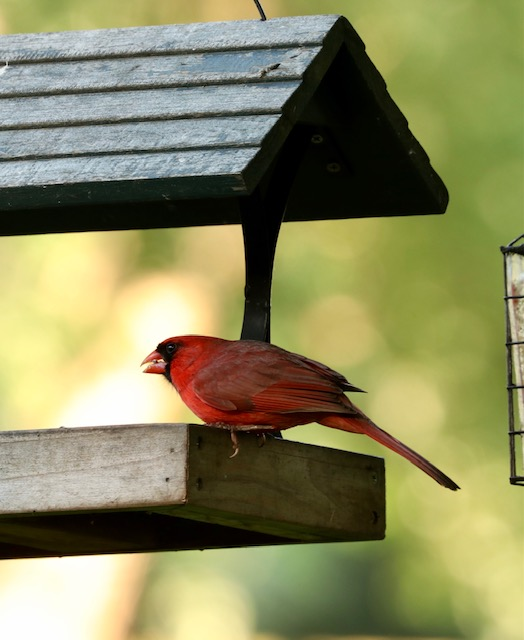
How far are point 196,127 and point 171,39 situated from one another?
527 millimetres

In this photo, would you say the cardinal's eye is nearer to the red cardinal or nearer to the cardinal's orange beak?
the cardinal's orange beak

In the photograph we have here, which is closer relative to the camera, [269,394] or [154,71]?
[269,394]

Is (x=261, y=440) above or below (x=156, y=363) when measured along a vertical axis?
below

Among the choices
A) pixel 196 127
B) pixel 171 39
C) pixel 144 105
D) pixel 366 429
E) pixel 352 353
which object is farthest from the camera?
pixel 352 353

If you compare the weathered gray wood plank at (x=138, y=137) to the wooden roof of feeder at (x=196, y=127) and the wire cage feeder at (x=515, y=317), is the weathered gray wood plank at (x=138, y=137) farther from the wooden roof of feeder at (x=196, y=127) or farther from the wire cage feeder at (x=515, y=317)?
the wire cage feeder at (x=515, y=317)

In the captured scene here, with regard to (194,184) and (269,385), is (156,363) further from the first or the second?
(194,184)

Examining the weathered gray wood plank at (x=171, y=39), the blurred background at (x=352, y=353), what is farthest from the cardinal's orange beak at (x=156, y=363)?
the blurred background at (x=352, y=353)

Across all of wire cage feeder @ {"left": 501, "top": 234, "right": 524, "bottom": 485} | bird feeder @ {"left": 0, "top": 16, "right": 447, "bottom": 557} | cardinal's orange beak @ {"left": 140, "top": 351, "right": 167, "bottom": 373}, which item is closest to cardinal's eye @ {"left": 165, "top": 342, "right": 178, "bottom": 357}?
cardinal's orange beak @ {"left": 140, "top": 351, "right": 167, "bottom": 373}

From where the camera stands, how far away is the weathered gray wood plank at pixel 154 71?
3240mm

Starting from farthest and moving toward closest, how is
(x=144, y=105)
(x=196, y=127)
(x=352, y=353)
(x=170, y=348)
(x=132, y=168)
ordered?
(x=352, y=353) < (x=170, y=348) < (x=144, y=105) < (x=196, y=127) < (x=132, y=168)

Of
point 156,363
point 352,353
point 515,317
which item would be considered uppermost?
point 352,353

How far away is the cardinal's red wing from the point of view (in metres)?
3.22

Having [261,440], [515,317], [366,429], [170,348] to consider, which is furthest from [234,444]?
[515,317]

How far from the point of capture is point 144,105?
321 centimetres
